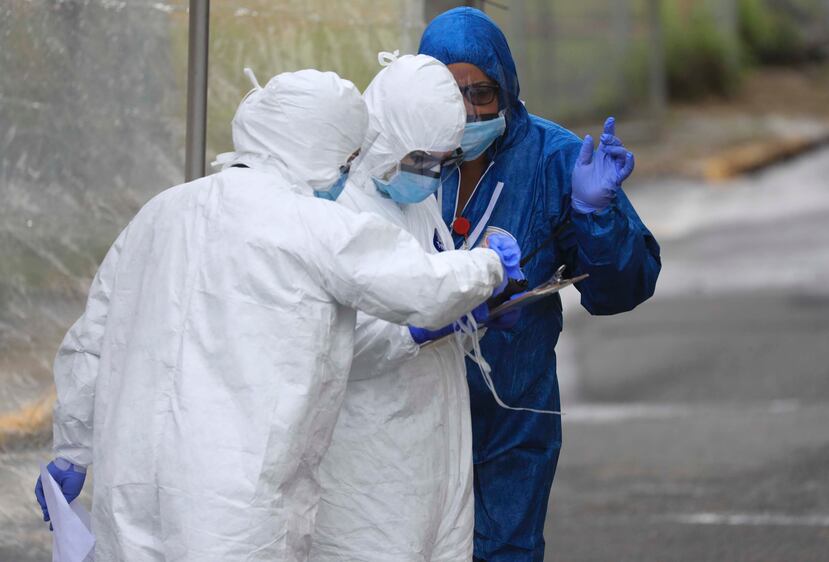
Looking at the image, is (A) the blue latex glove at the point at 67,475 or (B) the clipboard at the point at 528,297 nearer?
(B) the clipboard at the point at 528,297

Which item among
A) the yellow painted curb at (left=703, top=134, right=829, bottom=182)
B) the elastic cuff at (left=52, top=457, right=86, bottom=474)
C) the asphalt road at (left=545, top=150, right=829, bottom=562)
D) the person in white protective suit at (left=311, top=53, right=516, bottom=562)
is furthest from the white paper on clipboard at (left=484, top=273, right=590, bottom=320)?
the yellow painted curb at (left=703, top=134, right=829, bottom=182)

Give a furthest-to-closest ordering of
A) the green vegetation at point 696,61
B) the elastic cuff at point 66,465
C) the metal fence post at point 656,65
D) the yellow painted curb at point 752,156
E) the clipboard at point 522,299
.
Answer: the green vegetation at point 696,61
the metal fence post at point 656,65
the yellow painted curb at point 752,156
the elastic cuff at point 66,465
the clipboard at point 522,299

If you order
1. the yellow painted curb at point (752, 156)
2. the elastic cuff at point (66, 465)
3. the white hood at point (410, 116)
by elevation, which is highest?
the white hood at point (410, 116)

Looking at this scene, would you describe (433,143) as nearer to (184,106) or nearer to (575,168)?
(575,168)

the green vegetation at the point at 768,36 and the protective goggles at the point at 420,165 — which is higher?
the protective goggles at the point at 420,165

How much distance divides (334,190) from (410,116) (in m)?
0.24

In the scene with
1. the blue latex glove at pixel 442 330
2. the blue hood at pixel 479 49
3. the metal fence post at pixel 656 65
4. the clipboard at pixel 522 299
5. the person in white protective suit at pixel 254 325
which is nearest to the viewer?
the person in white protective suit at pixel 254 325

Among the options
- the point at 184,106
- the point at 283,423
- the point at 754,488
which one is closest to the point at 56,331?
the point at 184,106

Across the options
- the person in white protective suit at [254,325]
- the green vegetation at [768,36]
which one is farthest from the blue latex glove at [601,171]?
the green vegetation at [768,36]

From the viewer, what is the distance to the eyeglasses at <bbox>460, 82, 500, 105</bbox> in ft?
11.7

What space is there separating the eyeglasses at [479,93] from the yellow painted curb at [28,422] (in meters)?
1.69

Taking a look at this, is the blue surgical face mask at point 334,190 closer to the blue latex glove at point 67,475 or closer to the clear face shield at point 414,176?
the clear face shield at point 414,176

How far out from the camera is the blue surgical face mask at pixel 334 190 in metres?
3.01

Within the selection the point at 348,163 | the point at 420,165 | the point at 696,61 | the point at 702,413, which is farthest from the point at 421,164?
the point at 696,61
